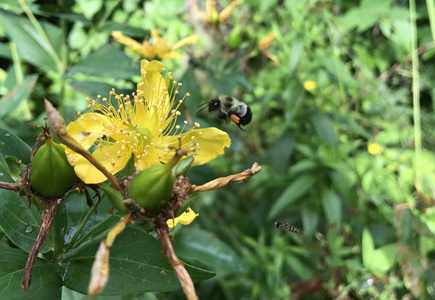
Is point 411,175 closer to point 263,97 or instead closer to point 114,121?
point 263,97

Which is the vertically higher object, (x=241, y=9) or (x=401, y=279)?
(x=241, y=9)

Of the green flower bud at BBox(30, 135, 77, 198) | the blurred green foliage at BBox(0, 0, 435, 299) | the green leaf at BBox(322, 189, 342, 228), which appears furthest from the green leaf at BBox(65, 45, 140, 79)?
the green leaf at BBox(322, 189, 342, 228)

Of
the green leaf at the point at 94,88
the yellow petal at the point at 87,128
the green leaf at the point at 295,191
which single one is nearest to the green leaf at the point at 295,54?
the green leaf at the point at 295,191

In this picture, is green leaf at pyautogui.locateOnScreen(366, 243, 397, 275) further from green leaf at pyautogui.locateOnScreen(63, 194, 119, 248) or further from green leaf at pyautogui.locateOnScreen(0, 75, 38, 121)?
green leaf at pyautogui.locateOnScreen(0, 75, 38, 121)

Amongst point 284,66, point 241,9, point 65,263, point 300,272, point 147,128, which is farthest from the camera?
point 241,9

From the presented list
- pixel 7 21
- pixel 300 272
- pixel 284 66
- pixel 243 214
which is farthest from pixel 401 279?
pixel 7 21

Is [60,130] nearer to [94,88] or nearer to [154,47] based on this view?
[94,88]

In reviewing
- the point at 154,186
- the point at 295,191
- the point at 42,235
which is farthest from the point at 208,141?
the point at 295,191

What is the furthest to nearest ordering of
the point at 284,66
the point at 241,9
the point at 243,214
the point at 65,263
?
the point at 241,9, the point at 243,214, the point at 284,66, the point at 65,263

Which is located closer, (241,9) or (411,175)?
(411,175)
